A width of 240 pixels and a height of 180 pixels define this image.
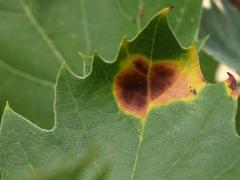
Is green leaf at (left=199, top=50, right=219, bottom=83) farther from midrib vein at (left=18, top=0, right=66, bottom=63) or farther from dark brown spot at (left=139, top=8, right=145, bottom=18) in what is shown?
midrib vein at (left=18, top=0, right=66, bottom=63)

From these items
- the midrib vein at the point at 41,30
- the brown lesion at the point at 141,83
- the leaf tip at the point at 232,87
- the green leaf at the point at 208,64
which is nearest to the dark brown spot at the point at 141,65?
the brown lesion at the point at 141,83

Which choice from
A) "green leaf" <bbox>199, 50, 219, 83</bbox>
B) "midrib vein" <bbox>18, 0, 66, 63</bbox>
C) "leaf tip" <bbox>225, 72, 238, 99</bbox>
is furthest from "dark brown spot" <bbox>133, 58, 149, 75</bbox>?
"green leaf" <bbox>199, 50, 219, 83</bbox>

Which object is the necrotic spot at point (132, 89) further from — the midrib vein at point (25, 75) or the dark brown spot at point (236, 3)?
the dark brown spot at point (236, 3)

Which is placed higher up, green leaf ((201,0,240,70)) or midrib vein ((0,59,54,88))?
→ midrib vein ((0,59,54,88))

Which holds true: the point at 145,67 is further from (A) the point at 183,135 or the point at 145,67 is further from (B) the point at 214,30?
(B) the point at 214,30

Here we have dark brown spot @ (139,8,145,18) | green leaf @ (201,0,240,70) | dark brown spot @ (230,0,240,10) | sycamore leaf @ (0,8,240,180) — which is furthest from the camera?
dark brown spot @ (230,0,240,10)

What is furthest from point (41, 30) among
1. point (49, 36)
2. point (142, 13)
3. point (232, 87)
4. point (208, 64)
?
point (232, 87)
